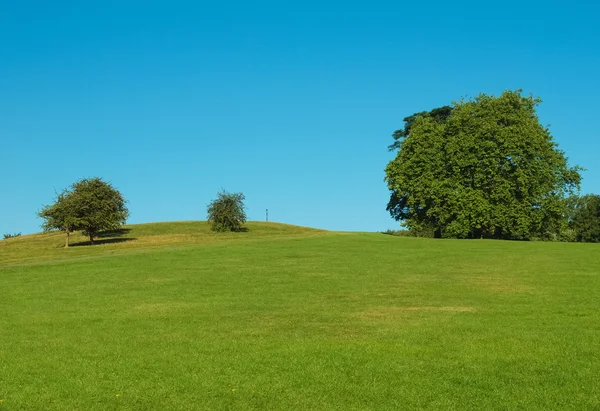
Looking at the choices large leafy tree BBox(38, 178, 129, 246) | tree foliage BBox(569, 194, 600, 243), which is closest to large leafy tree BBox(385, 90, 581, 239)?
large leafy tree BBox(38, 178, 129, 246)

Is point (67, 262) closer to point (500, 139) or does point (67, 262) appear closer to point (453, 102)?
point (500, 139)

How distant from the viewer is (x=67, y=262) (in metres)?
39.4

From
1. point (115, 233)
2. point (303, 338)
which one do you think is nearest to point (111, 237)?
point (115, 233)

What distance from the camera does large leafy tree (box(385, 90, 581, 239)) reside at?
2343 inches

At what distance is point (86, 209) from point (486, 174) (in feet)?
143

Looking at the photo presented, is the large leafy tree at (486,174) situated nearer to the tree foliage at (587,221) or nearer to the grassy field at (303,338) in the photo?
the grassy field at (303,338)

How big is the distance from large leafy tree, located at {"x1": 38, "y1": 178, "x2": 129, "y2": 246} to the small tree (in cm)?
1397

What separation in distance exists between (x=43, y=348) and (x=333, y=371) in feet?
25.3

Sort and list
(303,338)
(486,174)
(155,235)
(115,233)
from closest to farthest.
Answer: (303,338) < (486,174) < (155,235) < (115,233)

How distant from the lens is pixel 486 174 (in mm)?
60875

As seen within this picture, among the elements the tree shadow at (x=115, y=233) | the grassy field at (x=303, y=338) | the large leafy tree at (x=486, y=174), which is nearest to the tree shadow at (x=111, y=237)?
the tree shadow at (x=115, y=233)

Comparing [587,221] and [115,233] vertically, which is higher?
[587,221]

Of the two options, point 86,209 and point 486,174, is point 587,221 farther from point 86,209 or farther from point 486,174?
point 86,209

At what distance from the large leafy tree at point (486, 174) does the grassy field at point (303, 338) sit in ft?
89.2
